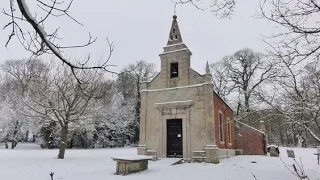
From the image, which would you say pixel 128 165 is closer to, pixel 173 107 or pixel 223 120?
pixel 173 107

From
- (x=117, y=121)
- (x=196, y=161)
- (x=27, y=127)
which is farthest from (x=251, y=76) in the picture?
(x=27, y=127)

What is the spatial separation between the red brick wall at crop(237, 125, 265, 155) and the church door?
33.1 feet

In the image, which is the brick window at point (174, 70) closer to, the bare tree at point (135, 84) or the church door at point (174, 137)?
the church door at point (174, 137)

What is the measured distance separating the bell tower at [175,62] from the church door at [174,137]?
261 centimetres

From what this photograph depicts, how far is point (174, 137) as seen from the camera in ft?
58.6

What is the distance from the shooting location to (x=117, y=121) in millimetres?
37312

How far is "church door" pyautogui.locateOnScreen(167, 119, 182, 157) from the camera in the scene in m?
17.5

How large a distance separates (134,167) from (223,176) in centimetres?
410

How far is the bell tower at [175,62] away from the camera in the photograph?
60.5 feet

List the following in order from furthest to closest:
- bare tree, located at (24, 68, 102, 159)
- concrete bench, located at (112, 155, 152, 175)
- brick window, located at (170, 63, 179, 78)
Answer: brick window, located at (170, 63, 179, 78)
bare tree, located at (24, 68, 102, 159)
concrete bench, located at (112, 155, 152, 175)

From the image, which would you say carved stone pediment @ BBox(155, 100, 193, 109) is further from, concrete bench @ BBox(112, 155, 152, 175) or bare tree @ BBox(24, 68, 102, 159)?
concrete bench @ BBox(112, 155, 152, 175)

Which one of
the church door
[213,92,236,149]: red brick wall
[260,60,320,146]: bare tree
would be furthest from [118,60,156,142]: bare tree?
[260,60,320,146]: bare tree

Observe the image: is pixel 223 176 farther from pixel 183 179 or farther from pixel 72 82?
pixel 72 82

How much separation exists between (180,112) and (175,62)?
3.73 m
